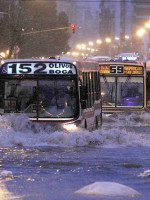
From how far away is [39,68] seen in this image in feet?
65.7

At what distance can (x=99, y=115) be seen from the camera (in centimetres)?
2536

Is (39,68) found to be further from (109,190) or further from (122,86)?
(122,86)

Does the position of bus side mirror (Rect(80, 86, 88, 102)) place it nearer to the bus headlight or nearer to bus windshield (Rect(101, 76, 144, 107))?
the bus headlight

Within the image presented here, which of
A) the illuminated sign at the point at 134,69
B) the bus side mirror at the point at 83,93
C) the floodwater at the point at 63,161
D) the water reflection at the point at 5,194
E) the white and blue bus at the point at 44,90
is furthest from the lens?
the illuminated sign at the point at 134,69

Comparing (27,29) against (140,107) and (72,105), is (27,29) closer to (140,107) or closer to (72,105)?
(140,107)

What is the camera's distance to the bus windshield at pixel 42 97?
19.8 meters

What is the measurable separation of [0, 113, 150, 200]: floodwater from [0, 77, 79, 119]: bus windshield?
1.34 feet

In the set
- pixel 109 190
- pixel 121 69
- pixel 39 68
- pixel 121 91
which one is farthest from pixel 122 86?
pixel 109 190

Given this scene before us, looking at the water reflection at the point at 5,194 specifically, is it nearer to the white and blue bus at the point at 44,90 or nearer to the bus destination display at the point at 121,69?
the white and blue bus at the point at 44,90

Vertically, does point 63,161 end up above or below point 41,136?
below

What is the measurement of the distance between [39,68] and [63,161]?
4683mm

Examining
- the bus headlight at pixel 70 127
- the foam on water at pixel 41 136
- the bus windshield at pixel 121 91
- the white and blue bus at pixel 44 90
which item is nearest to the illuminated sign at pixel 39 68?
the white and blue bus at pixel 44 90

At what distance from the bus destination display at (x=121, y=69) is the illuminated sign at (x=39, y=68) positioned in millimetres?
13988

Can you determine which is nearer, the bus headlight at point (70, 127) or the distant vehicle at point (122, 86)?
the bus headlight at point (70, 127)
